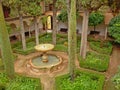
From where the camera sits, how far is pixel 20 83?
14211mm

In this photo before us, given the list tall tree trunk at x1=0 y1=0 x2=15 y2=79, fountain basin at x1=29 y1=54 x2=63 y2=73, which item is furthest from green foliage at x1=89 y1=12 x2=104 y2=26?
tall tree trunk at x1=0 y1=0 x2=15 y2=79

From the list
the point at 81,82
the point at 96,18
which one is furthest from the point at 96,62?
the point at 96,18

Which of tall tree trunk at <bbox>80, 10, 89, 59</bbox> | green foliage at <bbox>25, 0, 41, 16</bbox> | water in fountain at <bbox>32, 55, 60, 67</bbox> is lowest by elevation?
water in fountain at <bbox>32, 55, 60, 67</bbox>

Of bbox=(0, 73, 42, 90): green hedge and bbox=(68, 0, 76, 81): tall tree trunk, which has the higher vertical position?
bbox=(68, 0, 76, 81): tall tree trunk

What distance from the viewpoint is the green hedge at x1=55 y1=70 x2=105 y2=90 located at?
13530 millimetres

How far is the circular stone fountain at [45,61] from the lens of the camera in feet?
54.6

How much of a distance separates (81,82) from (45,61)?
5190mm

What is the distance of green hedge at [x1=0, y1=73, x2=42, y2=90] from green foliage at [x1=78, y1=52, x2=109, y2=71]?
5.07 meters

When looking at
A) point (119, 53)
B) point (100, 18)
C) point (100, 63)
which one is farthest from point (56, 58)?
point (100, 18)

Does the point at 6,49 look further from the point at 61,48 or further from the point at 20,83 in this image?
the point at 61,48

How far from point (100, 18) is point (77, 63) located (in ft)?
29.0

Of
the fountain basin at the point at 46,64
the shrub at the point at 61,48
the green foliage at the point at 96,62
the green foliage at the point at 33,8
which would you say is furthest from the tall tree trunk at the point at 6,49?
the shrub at the point at 61,48

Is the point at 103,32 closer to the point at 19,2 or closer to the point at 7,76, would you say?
the point at 19,2

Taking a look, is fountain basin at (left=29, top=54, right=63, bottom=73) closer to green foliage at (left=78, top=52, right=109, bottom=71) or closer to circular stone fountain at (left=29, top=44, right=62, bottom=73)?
circular stone fountain at (left=29, top=44, right=62, bottom=73)
